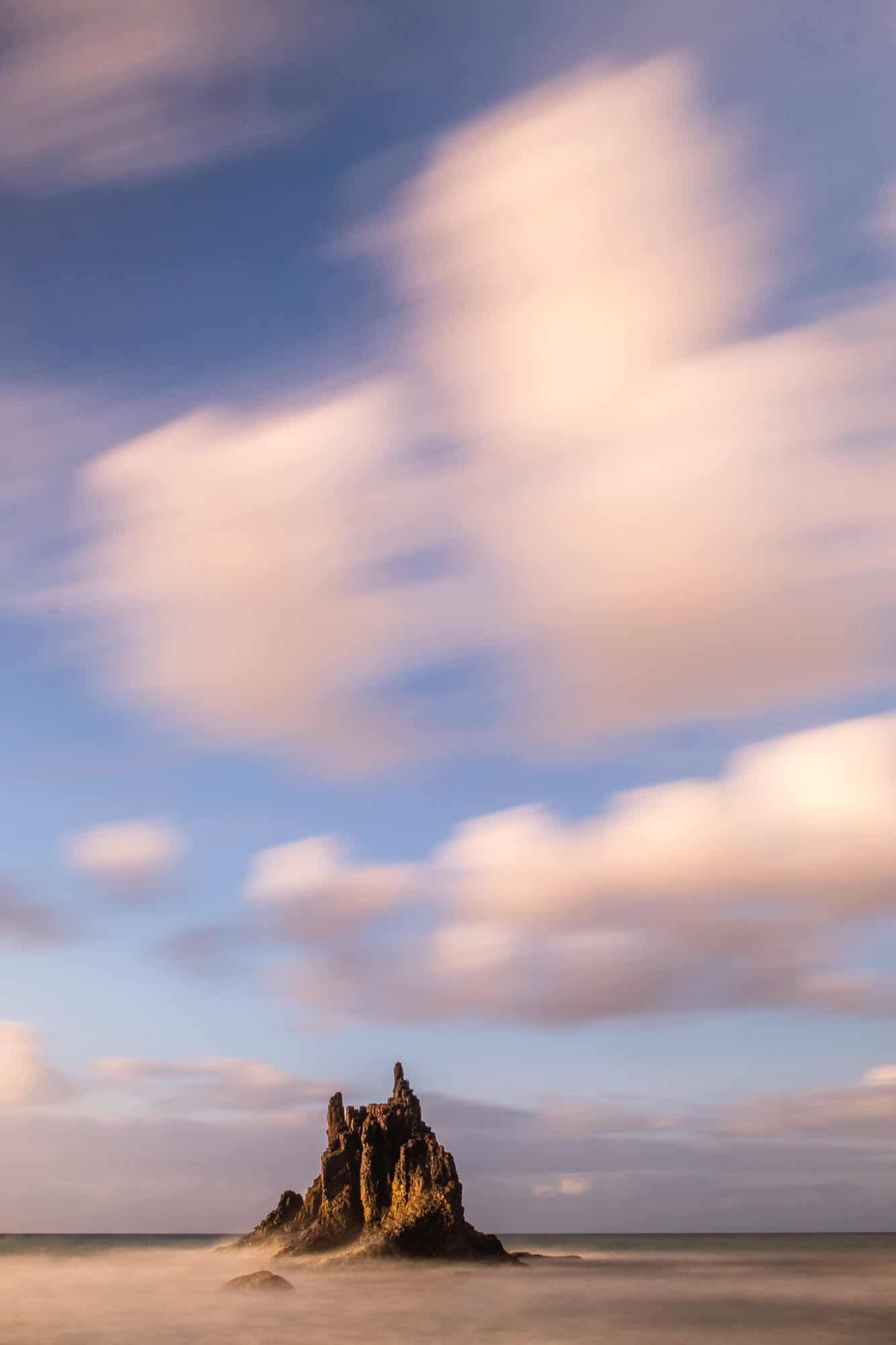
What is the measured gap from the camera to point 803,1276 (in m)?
155

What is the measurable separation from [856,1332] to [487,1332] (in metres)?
24.6

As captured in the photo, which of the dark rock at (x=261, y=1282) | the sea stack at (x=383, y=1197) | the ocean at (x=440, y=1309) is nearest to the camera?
the ocean at (x=440, y=1309)

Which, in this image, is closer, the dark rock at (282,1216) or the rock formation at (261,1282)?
the rock formation at (261,1282)

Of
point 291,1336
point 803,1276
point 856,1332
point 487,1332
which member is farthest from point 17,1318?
point 803,1276

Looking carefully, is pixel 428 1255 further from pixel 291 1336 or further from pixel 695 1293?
pixel 695 1293

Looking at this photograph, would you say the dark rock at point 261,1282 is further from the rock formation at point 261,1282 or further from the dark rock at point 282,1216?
the dark rock at point 282,1216

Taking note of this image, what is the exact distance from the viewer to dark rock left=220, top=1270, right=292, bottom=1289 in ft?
316

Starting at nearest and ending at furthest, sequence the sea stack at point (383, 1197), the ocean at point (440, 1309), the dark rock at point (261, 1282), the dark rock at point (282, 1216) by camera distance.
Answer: the ocean at point (440, 1309) → the dark rock at point (261, 1282) → the sea stack at point (383, 1197) → the dark rock at point (282, 1216)

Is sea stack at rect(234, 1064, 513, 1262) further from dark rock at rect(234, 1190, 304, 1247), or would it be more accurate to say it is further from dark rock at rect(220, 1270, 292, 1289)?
dark rock at rect(220, 1270, 292, 1289)

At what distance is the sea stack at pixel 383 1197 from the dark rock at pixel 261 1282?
30.5 feet

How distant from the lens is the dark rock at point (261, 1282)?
96250mm

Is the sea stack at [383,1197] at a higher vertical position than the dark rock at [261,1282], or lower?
higher

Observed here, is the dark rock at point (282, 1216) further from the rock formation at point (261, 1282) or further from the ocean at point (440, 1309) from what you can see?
the rock formation at point (261, 1282)

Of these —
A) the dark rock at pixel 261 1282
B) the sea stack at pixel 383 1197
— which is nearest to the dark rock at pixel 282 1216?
the sea stack at pixel 383 1197
